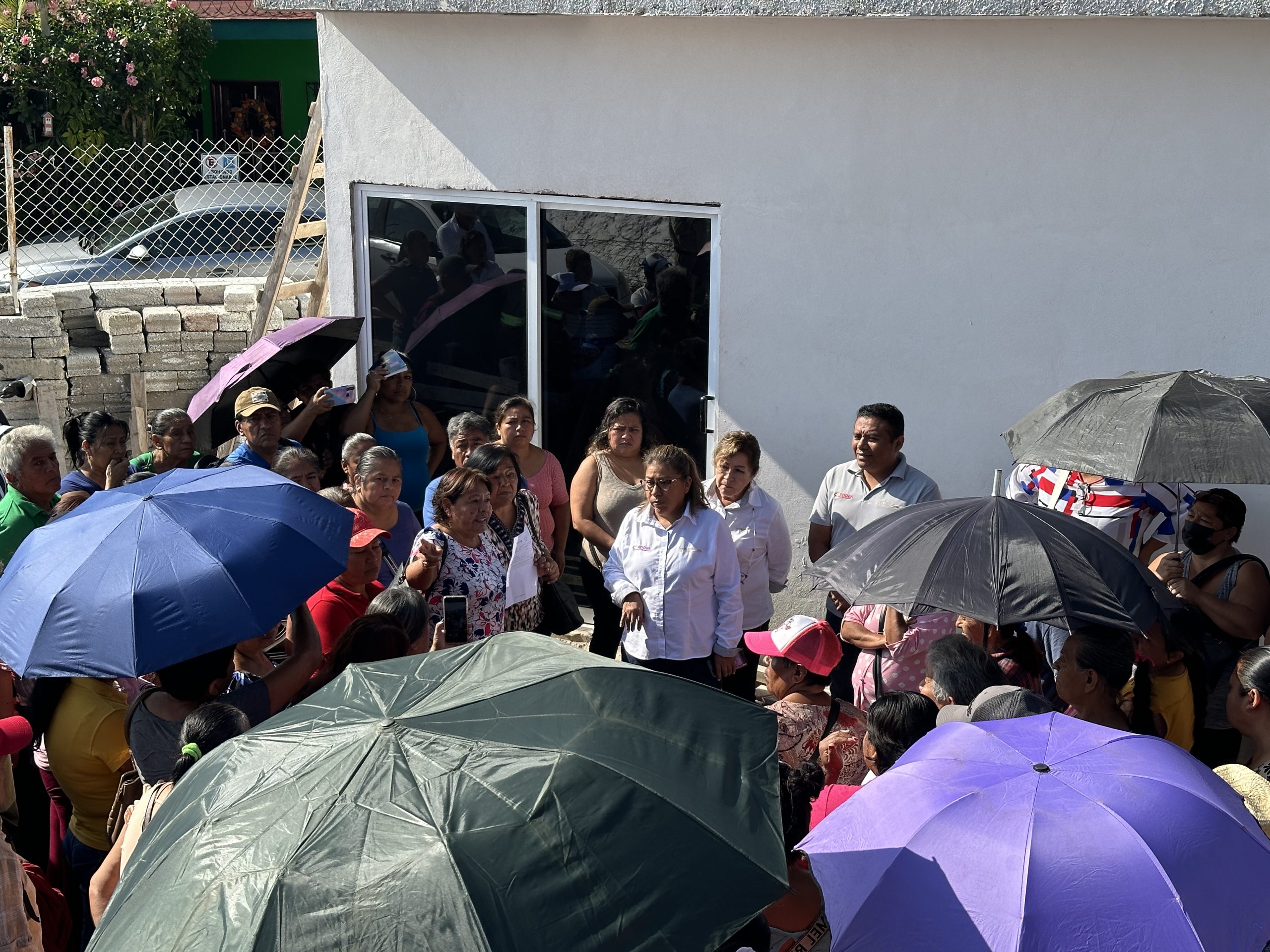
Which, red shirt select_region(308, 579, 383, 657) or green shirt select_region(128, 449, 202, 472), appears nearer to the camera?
red shirt select_region(308, 579, 383, 657)

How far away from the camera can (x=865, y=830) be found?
9.45 ft

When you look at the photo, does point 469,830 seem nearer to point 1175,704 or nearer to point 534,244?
point 1175,704

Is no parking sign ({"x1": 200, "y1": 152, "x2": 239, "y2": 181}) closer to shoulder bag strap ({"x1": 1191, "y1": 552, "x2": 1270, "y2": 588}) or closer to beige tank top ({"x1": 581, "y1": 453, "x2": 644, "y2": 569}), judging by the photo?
beige tank top ({"x1": 581, "y1": 453, "x2": 644, "y2": 569})

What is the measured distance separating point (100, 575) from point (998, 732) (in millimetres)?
2714

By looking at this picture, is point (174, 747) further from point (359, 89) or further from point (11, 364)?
point (11, 364)

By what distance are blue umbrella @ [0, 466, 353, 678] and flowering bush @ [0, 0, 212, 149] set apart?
14.0 metres

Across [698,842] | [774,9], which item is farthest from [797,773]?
[774,9]

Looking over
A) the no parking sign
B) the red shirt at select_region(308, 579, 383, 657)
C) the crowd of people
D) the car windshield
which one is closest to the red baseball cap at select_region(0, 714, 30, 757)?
the crowd of people

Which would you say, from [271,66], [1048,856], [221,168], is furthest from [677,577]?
[271,66]

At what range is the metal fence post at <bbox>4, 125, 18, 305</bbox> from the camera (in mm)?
9633

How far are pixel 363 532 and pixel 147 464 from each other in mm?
1923

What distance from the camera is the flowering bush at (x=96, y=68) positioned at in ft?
54.6

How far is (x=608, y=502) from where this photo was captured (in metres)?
5.90

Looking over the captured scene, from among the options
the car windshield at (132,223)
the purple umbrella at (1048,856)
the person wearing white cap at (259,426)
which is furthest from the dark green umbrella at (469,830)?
the car windshield at (132,223)
